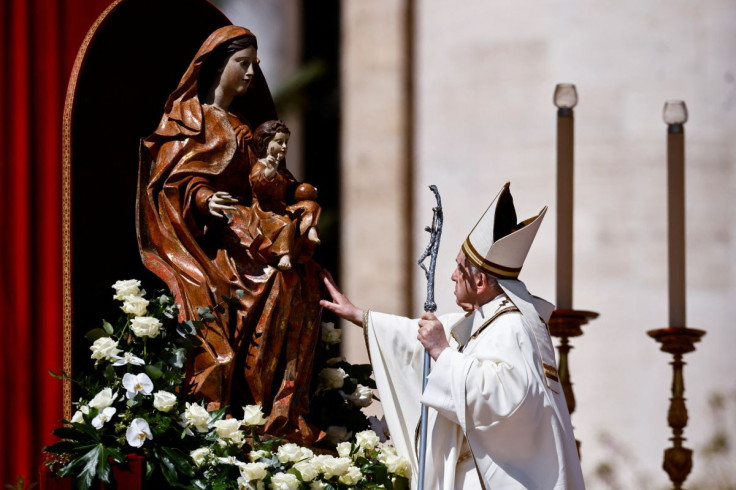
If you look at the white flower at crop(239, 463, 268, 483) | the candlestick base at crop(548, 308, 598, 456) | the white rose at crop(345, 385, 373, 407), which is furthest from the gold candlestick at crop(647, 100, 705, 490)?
the white flower at crop(239, 463, 268, 483)

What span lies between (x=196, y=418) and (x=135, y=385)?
23 centimetres

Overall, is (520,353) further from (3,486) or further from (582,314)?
(3,486)

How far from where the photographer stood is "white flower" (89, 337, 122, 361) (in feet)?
20.9

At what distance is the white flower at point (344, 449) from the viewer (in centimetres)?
671

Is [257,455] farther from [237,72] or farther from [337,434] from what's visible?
[237,72]

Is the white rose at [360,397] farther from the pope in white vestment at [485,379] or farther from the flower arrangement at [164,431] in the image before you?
the flower arrangement at [164,431]

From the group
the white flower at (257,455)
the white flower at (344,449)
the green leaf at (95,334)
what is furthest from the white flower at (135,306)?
the white flower at (344,449)

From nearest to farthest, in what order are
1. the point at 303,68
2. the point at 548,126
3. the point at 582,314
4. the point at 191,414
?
the point at 191,414, the point at 582,314, the point at 548,126, the point at 303,68

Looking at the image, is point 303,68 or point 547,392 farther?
point 303,68

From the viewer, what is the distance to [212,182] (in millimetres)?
6828

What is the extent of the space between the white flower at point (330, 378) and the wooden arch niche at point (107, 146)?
2.28 feet

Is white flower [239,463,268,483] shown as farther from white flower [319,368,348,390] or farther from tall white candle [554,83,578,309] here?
tall white candle [554,83,578,309]

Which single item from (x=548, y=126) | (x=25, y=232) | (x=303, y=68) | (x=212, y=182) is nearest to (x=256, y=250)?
(x=212, y=182)

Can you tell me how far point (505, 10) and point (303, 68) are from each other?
345cm
